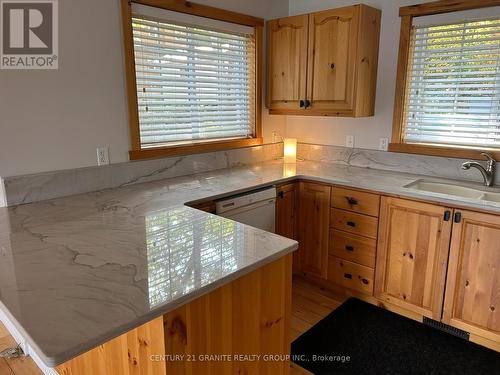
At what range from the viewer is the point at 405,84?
9.57ft

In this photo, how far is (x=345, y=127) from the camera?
10.9ft

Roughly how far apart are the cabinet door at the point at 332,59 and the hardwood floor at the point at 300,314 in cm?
142

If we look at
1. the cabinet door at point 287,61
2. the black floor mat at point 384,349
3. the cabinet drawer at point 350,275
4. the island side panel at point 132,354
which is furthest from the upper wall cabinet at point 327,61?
the island side panel at point 132,354

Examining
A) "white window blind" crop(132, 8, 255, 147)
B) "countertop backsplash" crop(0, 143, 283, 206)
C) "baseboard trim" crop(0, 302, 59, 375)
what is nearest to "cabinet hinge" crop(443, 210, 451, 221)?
"countertop backsplash" crop(0, 143, 283, 206)

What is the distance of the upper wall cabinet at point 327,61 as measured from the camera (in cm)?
280

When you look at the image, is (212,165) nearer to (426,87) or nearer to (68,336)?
(426,87)

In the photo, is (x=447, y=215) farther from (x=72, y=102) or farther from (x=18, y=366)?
(x=18, y=366)

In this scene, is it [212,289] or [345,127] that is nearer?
[212,289]

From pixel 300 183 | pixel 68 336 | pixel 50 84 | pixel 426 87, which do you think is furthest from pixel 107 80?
pixel 426 87

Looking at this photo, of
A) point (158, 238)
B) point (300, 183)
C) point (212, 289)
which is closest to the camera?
point (212, 289)

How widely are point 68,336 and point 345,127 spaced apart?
284 cm

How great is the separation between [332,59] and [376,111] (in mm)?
569

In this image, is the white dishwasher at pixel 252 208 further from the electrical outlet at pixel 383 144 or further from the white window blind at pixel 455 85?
the white window blind at pixel 455 85
